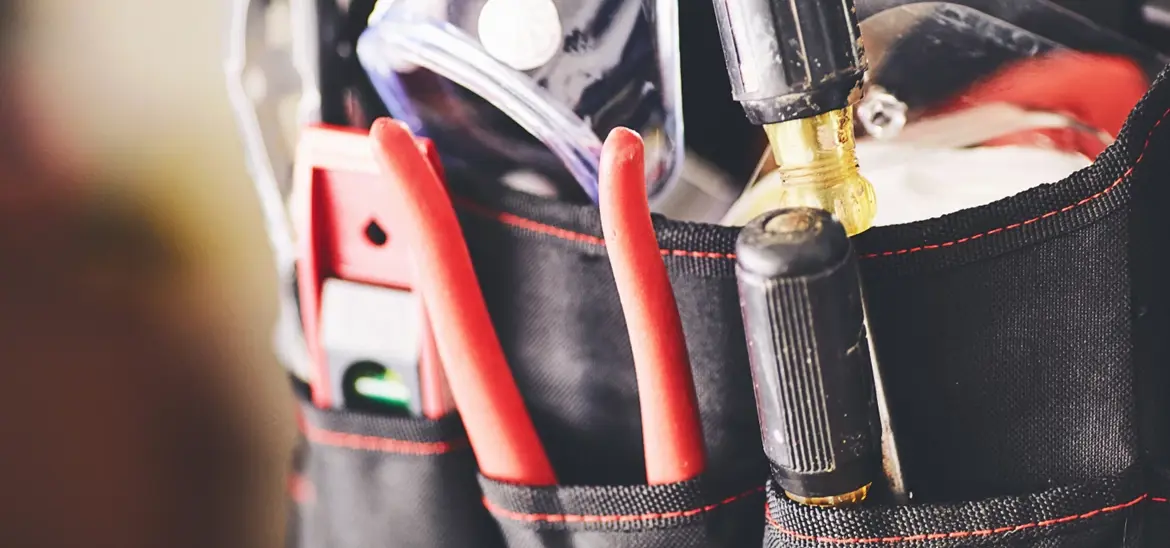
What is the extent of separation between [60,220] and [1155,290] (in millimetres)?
545

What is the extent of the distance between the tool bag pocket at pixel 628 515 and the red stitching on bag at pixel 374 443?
0.08 feet

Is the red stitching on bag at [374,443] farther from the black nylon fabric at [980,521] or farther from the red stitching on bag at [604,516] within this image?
the black nylon fabric at [980,521]

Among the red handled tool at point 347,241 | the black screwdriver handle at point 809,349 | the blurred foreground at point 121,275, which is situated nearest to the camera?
the black screwdriver handle at point 809,349

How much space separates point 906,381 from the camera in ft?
1.10

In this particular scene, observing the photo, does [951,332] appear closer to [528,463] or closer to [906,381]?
[906,381]

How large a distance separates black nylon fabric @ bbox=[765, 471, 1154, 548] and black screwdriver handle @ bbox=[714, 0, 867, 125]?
0.41ft

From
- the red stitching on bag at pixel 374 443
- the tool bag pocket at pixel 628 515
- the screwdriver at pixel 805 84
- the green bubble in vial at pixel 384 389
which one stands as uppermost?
the screwdriver at pixel 805 84

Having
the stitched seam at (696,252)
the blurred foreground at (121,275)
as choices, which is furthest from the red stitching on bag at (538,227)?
the blurred foreground at (121,275)

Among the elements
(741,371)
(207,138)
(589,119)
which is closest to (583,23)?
(589,119)

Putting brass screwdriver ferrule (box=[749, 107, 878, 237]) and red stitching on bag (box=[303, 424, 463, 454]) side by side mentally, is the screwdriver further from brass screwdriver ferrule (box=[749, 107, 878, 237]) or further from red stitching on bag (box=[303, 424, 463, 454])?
red stitching on bag (box=[303, 424, 463, 454])

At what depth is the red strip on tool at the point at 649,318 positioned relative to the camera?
31cm

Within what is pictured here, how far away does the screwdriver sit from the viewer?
0.96 feet

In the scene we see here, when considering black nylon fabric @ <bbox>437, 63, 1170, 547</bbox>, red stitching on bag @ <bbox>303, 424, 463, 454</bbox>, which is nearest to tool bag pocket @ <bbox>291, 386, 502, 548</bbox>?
red stitching on bag @ <bbox>303, 424, 463, 454</bbox>

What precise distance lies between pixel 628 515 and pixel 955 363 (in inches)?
4.9
